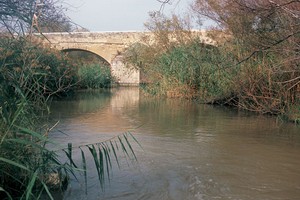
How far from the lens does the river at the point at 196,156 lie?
188 inches

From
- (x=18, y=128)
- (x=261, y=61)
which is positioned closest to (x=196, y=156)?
(x=18, y=128)

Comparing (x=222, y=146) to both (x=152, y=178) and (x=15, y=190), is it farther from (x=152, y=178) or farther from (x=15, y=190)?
(x=15, y=190)

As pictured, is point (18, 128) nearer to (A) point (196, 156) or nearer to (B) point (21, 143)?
(B) point (21, 143)

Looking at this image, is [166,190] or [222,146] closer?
[166,190]

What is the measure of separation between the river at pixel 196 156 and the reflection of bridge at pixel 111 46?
61.8 ft

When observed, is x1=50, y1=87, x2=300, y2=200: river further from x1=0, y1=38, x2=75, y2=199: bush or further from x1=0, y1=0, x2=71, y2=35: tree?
x1=0, y1=0, x2=71, y2=35: tree

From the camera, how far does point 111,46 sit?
1273 inches

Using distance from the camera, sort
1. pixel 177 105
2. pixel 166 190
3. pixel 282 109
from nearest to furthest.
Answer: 1. pixel 166 190
2. pixel 282 109
3. pixel 177 105

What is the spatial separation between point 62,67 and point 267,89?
27.6ft

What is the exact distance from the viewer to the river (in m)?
4.79

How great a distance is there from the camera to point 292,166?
19.9 ft

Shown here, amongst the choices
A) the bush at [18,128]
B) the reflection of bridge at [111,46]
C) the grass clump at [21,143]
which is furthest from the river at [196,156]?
the reflection of bridge at [111,46]

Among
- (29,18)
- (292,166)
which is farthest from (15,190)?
(292,166)

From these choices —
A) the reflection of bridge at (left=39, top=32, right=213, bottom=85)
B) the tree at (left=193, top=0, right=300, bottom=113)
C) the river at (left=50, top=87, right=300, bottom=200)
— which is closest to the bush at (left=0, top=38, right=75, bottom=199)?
the river at (left=50, top=87, right=300, bottom=200)
